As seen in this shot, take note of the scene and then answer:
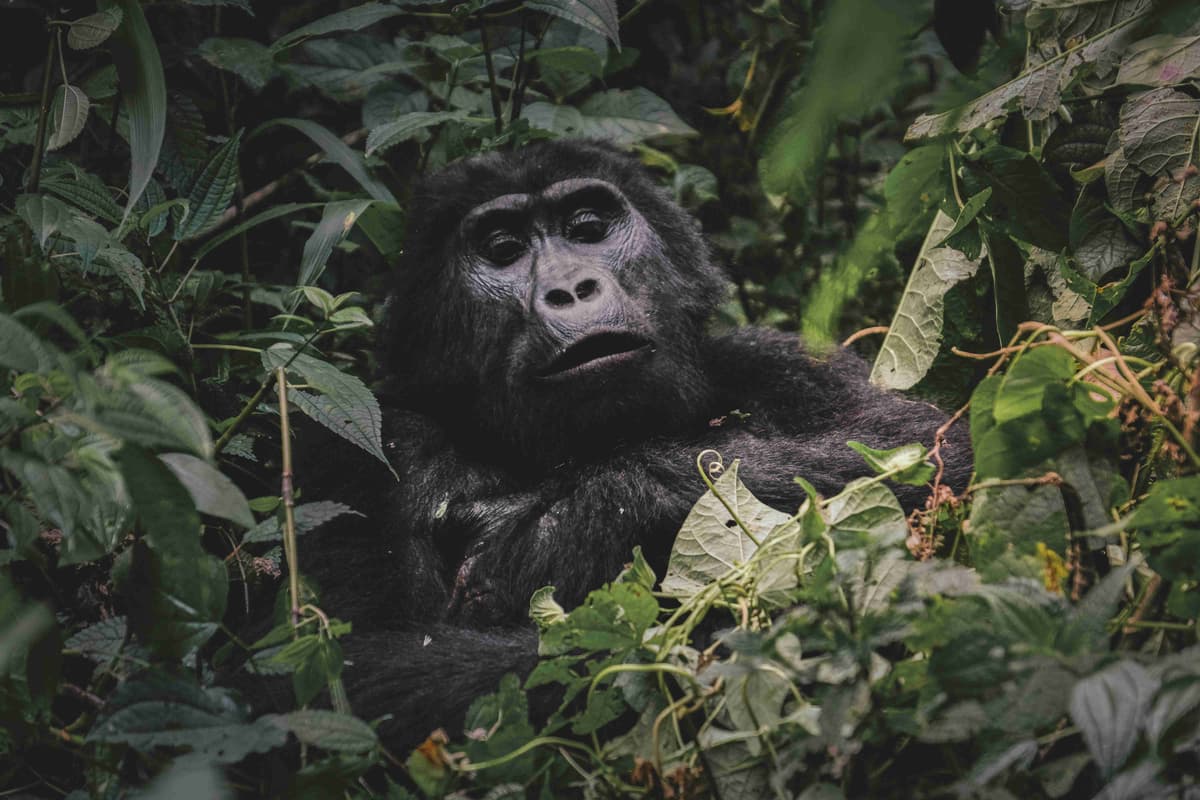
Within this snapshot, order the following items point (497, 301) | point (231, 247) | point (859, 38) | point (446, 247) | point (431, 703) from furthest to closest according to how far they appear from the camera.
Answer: point (231, 247) → point (446, 247) → point (497, 301) → point (431, 703) → point (859, 38)

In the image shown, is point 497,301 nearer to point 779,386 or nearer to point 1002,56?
point 779,386

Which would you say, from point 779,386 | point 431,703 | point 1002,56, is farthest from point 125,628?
point 1002,56

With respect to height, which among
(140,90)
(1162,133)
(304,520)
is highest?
(140,90)

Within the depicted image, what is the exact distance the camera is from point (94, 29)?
241cm

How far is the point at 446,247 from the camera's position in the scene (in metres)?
3.22

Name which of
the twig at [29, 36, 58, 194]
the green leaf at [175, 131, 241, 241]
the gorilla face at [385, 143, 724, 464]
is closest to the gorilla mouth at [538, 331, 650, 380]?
the gorilla face at [385, 143, 724, 464]

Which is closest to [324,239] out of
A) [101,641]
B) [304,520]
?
[304,520]

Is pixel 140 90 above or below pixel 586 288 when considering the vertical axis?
above

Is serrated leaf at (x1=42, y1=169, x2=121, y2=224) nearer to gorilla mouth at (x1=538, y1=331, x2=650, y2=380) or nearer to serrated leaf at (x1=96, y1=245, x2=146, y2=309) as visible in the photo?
serrated leaf at (x1=96, y1=245, x2=146, y2=309)

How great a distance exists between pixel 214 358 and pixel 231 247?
1.30 m

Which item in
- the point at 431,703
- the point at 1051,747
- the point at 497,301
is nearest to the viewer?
the point at 1051,747

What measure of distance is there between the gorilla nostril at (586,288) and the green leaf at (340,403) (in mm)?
775

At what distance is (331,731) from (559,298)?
1.55 meters

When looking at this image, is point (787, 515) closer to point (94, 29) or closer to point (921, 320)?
point (921, 320)
